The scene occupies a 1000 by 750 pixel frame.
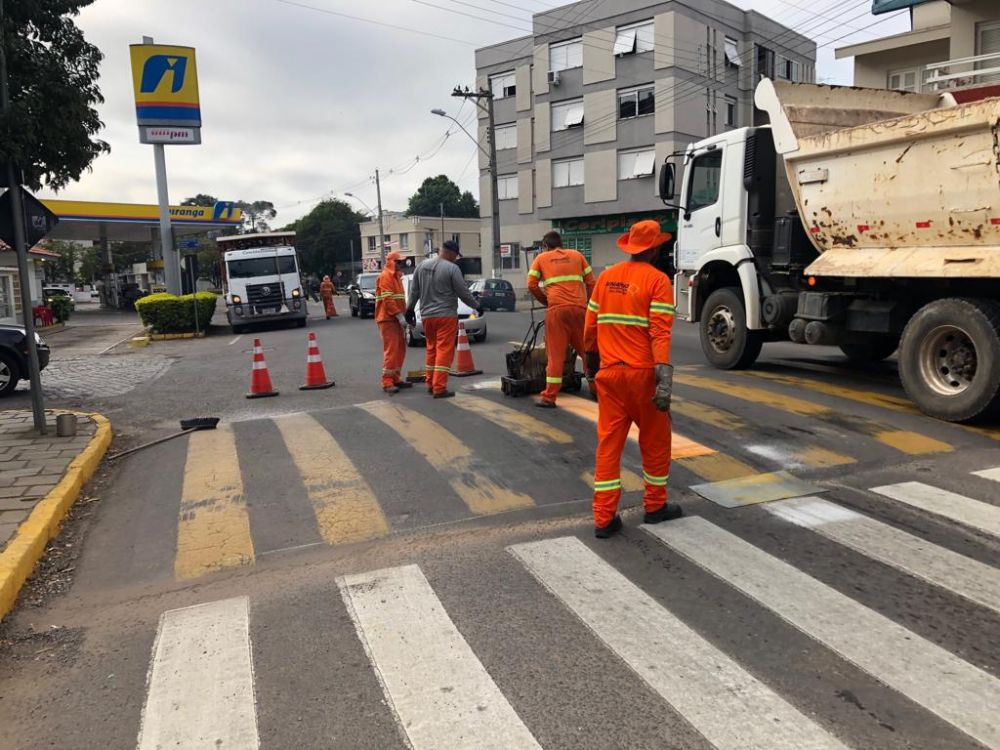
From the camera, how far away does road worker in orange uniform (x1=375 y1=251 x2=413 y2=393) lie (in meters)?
10.0

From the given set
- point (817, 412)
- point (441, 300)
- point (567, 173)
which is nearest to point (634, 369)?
point (817, 412)

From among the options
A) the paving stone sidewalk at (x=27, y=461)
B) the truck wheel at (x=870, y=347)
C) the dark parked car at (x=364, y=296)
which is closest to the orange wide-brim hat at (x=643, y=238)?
the paving stone sidewalk at (x=27, y=461)

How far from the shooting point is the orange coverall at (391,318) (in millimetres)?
10023

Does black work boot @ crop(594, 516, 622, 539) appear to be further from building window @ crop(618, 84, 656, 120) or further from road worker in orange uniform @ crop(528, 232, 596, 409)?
building window @ crop(618, 84, 656, 120)

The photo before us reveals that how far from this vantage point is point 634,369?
15.8ft

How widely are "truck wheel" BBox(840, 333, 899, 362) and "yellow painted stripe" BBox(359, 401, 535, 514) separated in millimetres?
4834

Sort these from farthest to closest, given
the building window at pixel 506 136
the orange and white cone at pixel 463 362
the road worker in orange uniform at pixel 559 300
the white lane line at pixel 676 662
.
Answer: the building window at pixel 506 136 < the orange and white cone at pixel 463 362 < the road worker in orange uniform at pixel 559 300 < the white lane line at pixel 676 662

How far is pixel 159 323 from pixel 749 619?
72.6 ft

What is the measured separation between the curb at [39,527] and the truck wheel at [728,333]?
7.57m

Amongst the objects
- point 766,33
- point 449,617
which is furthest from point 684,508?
point 766,33

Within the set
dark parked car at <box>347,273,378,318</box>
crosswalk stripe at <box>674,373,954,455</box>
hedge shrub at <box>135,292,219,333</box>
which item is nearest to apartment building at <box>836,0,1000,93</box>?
crosswalk stripe at <box>674,373,954,455</box>

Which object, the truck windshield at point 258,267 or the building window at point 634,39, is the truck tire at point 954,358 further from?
the building window at point 634,39

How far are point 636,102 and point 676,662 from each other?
35.8 m

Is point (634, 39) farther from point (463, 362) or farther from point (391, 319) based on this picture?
point (391, 319)
